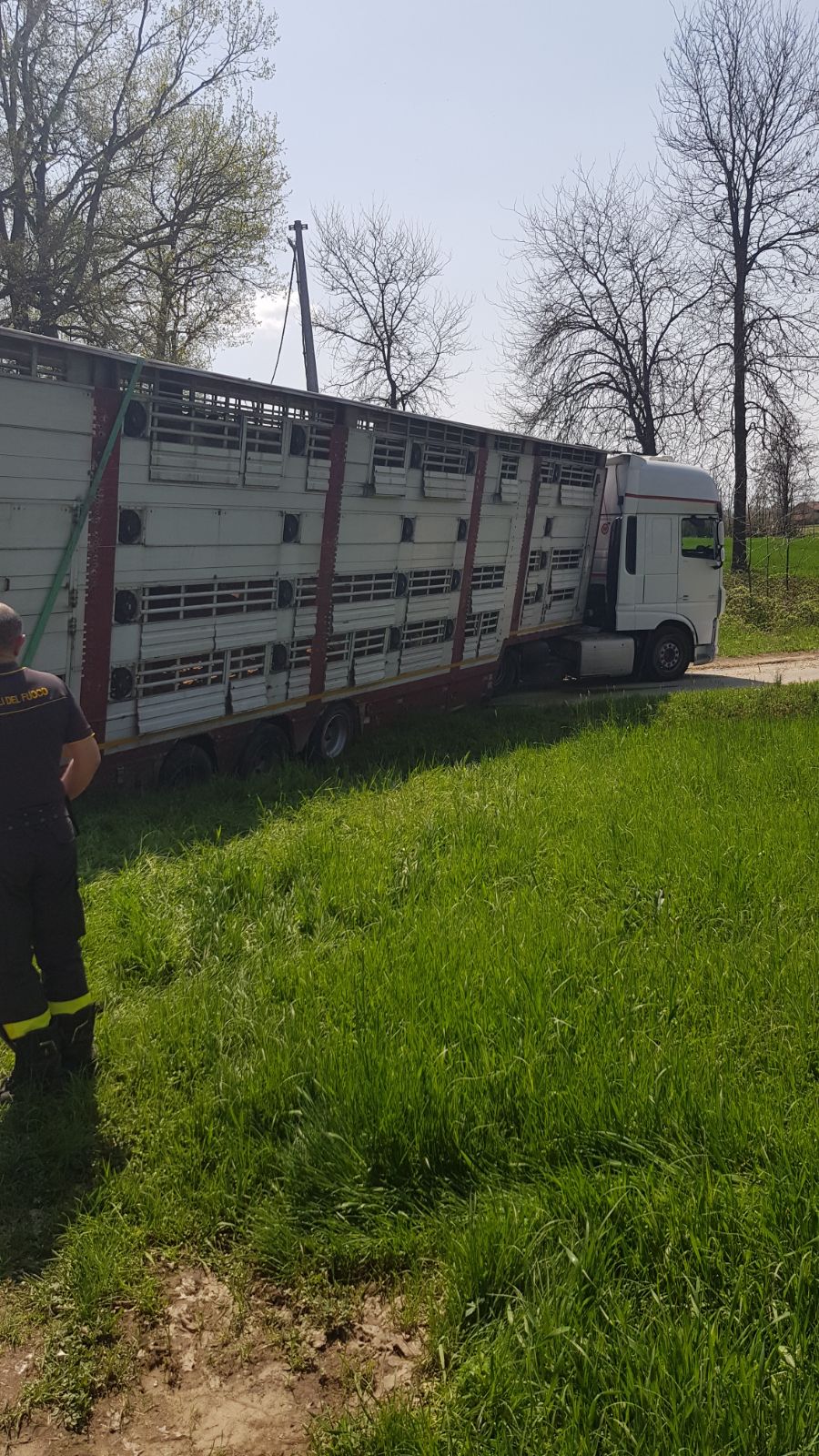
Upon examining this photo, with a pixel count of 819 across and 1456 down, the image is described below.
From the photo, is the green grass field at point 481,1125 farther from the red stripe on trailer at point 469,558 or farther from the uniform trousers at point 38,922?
the red stripe on trailer at point 469,558

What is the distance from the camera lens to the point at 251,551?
27.6 feet

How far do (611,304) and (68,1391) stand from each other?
1087 inches

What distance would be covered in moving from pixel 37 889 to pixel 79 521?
137 inches

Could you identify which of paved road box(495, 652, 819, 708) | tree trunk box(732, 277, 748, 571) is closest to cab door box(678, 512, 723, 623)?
paved road box(495, 652, 819, 708)

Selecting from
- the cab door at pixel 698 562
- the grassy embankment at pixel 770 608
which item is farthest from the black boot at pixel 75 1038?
the grassy embankment at pixel 770 608

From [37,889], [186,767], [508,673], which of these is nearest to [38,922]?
[37,889]

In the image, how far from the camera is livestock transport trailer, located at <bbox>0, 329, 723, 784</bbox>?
6711mm

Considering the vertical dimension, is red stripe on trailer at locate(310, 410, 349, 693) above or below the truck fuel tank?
above

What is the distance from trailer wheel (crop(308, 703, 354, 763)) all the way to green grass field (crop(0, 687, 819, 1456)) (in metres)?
3.41

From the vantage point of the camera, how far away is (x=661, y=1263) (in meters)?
2.75

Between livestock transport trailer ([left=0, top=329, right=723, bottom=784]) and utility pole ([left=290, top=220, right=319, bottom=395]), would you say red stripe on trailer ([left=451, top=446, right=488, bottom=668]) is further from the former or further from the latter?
utility pole ([left=290, top=220, right=319, bottom=395])

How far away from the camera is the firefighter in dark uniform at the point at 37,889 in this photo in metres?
3.88

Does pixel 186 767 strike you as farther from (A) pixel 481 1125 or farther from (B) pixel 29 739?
(A) pixel 481 1125

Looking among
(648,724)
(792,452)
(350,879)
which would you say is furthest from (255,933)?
(792,452)
